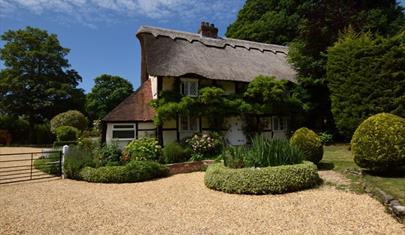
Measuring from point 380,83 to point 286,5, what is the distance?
16.7m

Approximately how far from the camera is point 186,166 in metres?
13.8

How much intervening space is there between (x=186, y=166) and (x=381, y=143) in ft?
25.3

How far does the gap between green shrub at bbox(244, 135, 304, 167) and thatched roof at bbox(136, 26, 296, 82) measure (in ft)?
25.9

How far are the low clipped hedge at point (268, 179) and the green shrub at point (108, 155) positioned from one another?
5682mm

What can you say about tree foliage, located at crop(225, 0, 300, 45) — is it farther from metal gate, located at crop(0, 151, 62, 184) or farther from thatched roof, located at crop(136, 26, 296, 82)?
metal gate, located at crop(0, 151, 62, 184)

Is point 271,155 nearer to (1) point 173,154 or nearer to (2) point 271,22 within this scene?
(1) point 173,154

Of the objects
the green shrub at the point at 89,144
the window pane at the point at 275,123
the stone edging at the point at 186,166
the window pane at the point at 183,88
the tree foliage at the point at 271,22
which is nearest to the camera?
the stone edging at the point at 186,166

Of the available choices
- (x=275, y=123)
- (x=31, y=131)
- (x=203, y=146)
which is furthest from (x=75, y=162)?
(x=31, y=131)

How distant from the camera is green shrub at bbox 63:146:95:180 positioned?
12422mm

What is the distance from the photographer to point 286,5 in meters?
28.1

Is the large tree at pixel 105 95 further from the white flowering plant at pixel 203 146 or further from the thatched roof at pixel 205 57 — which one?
the white flowering plant at pixel 203 146

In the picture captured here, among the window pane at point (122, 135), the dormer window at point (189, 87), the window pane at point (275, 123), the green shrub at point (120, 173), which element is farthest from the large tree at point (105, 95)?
the green shrub at point (120, 173)

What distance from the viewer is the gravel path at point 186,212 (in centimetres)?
608

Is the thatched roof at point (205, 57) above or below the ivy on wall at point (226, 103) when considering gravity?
above
